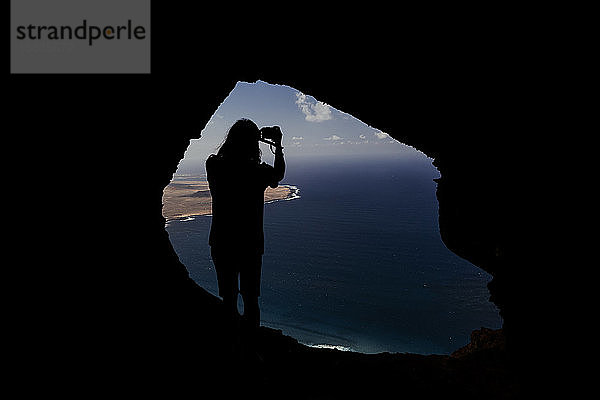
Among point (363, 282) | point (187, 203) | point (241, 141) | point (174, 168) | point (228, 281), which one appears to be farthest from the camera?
point (187, 203)

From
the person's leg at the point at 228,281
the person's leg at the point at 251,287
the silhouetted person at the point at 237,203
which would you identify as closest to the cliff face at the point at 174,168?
the person's leg at the point at 251,287

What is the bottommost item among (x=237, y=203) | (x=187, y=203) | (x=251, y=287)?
(x=251, y=287)

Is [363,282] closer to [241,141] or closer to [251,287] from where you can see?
[251,287]

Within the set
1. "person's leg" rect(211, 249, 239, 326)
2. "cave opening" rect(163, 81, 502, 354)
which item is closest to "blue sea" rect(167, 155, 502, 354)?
"cave opening" rect(163, 81, 502, 354)

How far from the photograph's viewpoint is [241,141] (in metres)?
4.00

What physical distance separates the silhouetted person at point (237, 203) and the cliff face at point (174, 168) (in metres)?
1.60

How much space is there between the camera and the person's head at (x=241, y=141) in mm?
3988

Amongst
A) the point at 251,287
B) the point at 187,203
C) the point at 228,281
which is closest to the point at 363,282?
the point at 251,287

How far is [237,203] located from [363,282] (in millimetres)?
63293

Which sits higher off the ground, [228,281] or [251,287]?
[228,281]

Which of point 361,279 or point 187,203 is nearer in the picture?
point 361,279

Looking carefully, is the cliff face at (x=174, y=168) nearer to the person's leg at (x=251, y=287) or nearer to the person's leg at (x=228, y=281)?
the person's leg at (x=251, y=287)

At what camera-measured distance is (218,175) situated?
400 centimetres

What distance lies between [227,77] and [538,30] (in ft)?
17.0
